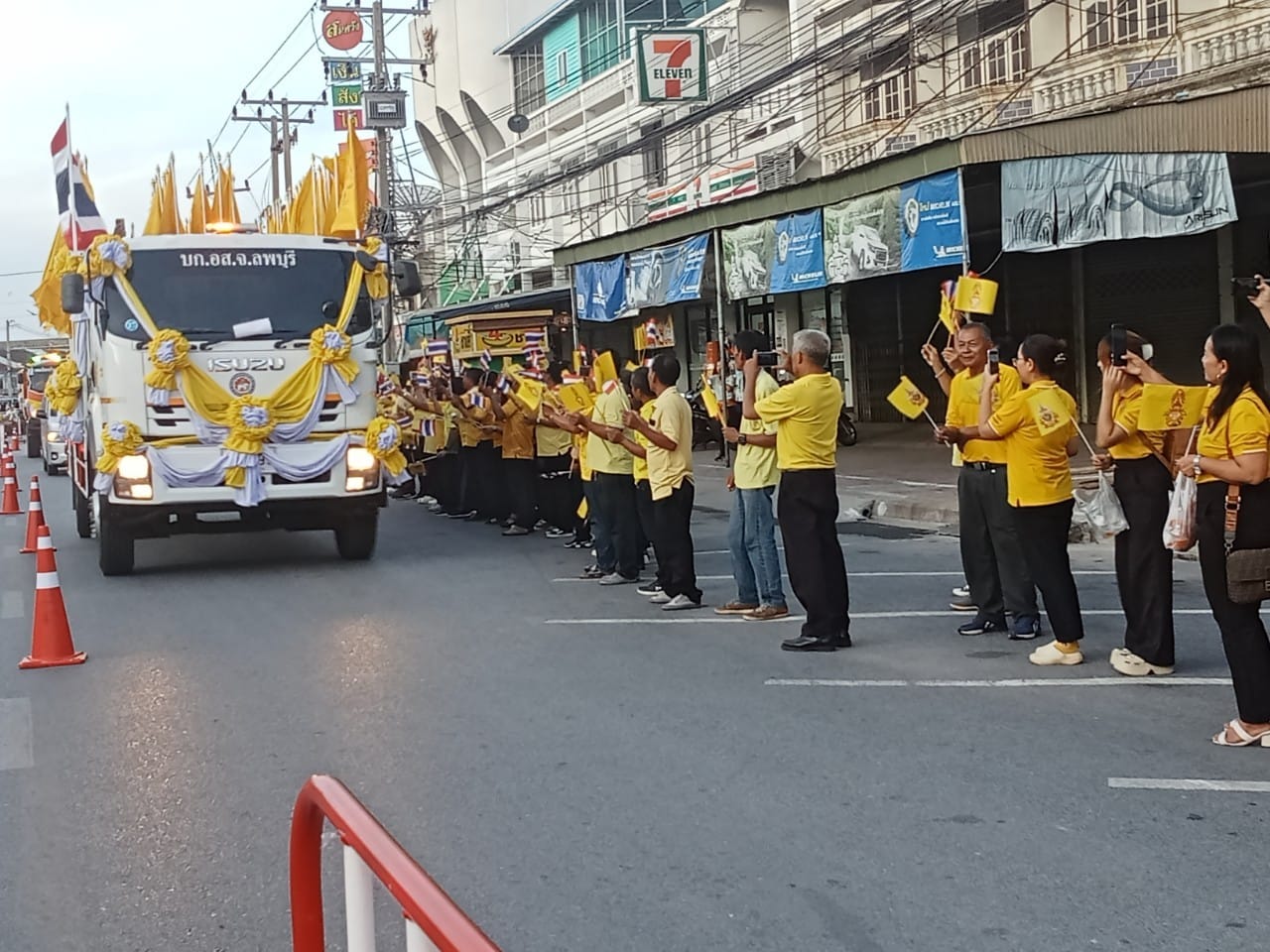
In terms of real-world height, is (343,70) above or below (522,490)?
above

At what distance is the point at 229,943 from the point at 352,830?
217 cm

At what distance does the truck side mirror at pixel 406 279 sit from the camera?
12664mm

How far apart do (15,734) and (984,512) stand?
5.57 m

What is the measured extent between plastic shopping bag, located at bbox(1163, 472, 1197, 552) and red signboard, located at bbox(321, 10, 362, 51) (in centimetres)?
3041

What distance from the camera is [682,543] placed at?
1010 centimetres

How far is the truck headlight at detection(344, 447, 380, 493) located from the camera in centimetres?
1218

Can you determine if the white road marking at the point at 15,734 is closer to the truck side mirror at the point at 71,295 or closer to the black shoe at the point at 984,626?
the truck side mirror at the point at 71,295

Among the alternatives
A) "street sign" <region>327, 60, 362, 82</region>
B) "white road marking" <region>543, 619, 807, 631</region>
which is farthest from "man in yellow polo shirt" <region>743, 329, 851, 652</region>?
"street sign" <region>327, 60, 362, 82</region>

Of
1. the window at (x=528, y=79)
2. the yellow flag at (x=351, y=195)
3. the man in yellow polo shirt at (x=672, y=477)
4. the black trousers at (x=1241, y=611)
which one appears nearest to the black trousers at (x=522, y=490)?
the yellow flag at (x=351, y=195)

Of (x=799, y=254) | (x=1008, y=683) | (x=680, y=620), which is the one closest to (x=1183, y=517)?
(x=1008, y=683)

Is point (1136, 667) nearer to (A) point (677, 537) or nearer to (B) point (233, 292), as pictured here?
(A) point (677, 537)

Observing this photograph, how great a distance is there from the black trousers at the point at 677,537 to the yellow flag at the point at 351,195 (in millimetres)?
4549

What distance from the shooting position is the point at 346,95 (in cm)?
3447

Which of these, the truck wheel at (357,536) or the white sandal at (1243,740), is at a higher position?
the truck wheel at (357,536)
